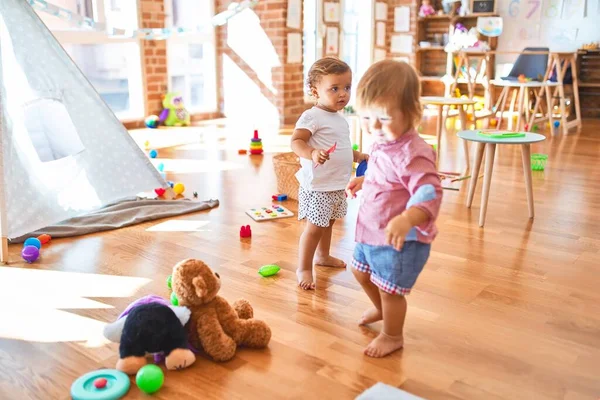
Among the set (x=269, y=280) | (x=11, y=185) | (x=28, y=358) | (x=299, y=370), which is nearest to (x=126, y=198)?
(x=11, y=185)

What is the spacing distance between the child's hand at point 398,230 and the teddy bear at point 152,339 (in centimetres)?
54

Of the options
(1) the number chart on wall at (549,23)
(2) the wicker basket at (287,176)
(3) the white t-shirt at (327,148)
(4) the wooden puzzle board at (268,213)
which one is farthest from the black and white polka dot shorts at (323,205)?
(1) the number chart on wall at (549,23)

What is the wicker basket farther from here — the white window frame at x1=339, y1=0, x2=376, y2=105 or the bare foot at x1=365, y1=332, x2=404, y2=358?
the white window frame at x1=339, y1=0, x2=376, y2=105

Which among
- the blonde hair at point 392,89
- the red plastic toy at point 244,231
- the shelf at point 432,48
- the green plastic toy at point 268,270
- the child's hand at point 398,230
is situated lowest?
the green plastic toy at point 268,270

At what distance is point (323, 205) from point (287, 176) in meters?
1.02

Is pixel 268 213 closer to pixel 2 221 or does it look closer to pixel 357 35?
pixel 2 221

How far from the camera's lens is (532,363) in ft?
4.70

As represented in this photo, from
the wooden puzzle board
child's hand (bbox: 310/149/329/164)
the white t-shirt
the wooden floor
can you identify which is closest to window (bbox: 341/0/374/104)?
the wooden puzzle board

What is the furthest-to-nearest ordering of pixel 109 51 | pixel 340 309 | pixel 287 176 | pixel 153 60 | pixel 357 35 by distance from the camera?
pixel 357 35
pixel 153 60
pixel 109 51
pixel 287 176
pixel 340 309

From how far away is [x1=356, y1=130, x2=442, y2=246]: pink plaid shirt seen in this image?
1.29 m

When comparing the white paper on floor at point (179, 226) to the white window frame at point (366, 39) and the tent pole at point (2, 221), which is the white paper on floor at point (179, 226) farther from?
the white window frame at point (366, 39)

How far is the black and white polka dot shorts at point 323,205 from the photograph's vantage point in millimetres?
1876

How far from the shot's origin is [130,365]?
1.36 meters

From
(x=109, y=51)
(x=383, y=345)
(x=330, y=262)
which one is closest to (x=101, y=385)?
(x=383, y=345)
